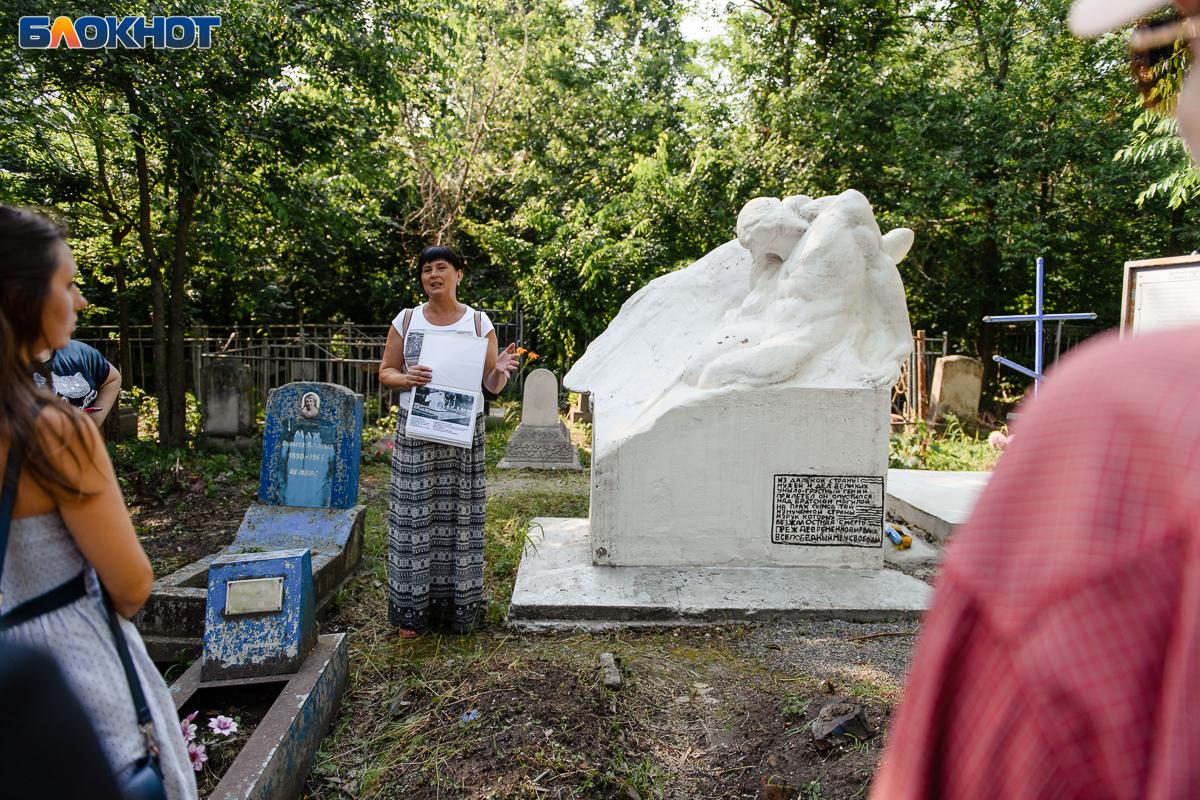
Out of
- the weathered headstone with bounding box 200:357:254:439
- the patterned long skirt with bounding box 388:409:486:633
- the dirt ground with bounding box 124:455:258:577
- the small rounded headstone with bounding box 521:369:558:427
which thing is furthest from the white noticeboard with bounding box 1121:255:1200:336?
the weathered headstone with bounding box 200:357:254:439

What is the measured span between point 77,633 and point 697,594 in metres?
3.01

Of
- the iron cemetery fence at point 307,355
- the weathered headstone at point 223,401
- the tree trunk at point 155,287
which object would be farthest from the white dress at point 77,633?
the iron cemetery fence at point 307,355

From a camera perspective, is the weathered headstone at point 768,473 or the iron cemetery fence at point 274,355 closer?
the weathered headstone at point 768,473

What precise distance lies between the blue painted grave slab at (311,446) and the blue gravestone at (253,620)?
1.45 meters

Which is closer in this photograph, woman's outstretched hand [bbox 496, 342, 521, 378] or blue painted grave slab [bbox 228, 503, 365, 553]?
woman's outstretched hand [bbox 496, 342, 521, 378]

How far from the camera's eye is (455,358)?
3.46 metres

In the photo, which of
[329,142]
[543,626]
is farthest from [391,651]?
[329,142]

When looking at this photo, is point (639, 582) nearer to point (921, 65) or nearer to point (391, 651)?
point (391, 651)

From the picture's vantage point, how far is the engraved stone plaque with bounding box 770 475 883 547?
4.18 metres

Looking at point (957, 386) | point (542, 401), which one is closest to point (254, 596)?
point (542, 401)

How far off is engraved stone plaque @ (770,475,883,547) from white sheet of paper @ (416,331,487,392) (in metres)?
1.73

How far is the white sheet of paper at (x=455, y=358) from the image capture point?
3.44 m

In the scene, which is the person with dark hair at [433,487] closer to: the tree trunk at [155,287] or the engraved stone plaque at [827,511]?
the engraved stone plaque at [827,511]

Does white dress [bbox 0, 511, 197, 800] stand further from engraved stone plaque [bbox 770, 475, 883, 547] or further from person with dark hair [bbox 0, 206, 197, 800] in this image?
engraved stone plaque [bbox 770, 475, 883, 547]
